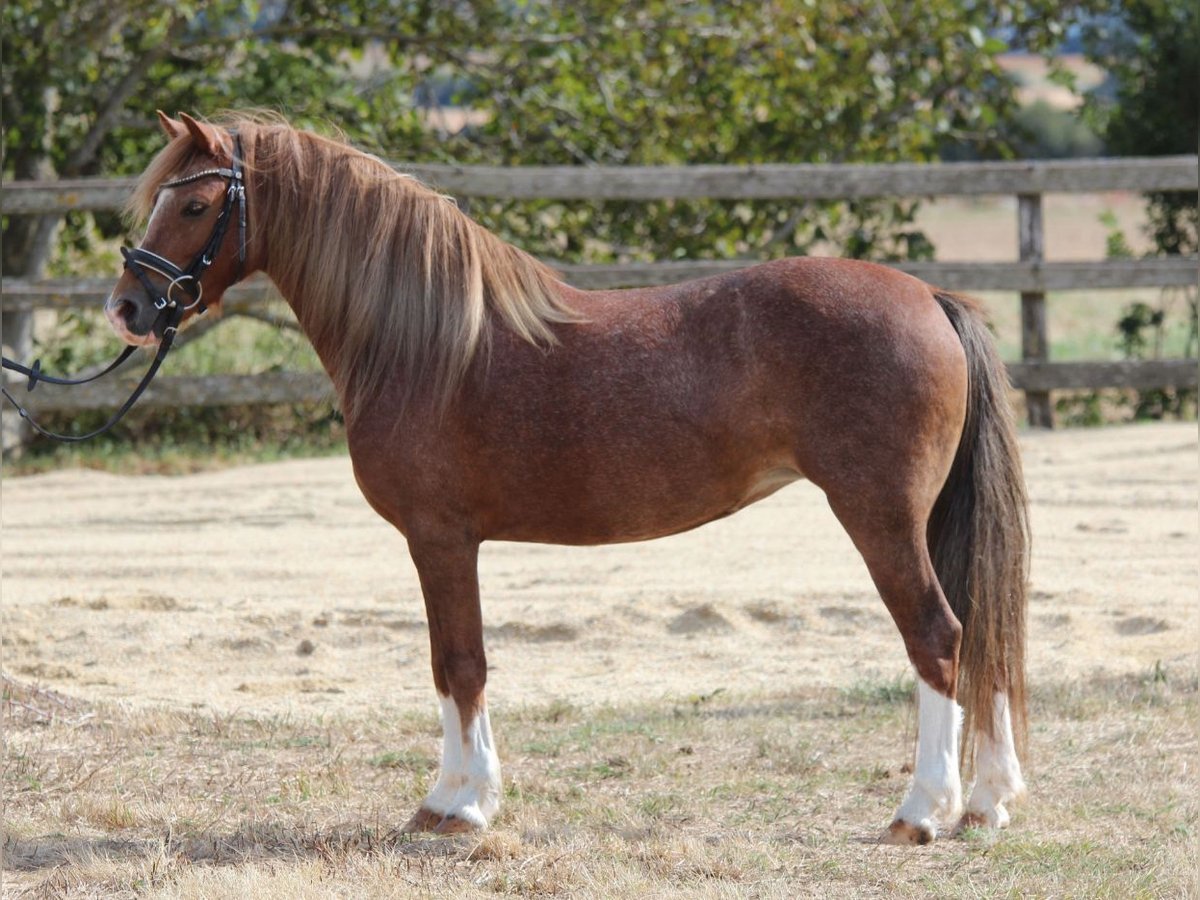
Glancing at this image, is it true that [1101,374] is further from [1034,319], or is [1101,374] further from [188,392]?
[188,392]

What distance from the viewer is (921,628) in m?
3.81

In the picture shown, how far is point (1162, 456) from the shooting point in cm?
877

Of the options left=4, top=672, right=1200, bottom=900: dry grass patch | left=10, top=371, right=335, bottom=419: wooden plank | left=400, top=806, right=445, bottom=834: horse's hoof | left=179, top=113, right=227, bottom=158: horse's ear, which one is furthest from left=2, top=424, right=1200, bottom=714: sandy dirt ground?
left=179, top=113, right=227, bottom=158: horse's ear

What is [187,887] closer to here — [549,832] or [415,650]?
[549,832]

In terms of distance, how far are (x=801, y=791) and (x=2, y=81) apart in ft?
25.1

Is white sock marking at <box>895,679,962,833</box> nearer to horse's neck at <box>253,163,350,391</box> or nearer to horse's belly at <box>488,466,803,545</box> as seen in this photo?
horse's belly at <box>488,466,803,545</box>

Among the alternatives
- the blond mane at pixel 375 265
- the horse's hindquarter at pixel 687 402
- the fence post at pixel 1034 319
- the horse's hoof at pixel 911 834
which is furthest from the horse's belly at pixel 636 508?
the fence post at pixel 1034 319

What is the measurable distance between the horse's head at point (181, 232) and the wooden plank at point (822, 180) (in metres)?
5.52

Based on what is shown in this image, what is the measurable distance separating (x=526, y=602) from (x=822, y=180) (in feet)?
15.4

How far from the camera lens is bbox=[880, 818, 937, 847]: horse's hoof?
381 centimetres

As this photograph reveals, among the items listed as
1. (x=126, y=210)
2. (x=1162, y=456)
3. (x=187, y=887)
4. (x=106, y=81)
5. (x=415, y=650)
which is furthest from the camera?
→ (x=106, y=81)

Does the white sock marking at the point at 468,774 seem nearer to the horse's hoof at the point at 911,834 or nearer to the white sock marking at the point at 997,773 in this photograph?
the horse's hoof at the point at 911,834

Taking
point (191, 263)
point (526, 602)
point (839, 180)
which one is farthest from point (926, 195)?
point (191, 263)

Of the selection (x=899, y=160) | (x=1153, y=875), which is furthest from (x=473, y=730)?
(x=899, y=160)
